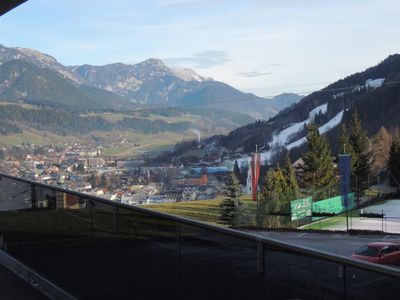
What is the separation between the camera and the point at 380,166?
261 feet

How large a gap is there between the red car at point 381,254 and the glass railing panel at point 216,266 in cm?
1936

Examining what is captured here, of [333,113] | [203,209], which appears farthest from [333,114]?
[203,209]

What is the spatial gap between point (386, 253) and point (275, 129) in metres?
127

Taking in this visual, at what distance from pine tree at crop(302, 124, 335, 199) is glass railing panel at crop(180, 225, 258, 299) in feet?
213

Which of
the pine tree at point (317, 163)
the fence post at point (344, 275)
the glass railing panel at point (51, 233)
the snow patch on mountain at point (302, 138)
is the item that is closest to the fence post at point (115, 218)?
the glass railing panel at point (51, 233)

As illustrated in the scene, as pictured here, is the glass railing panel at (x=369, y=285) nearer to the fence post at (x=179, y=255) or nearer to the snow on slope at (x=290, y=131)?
the fence post at (x=179, y=255)

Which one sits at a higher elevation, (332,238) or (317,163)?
(317,163)

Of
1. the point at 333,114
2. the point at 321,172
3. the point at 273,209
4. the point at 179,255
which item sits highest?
the point at 333,114

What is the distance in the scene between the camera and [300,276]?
2.59m

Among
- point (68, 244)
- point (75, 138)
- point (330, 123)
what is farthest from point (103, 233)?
point (330, 123)

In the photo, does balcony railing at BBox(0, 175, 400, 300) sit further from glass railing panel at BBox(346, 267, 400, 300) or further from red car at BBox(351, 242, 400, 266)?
red car at BBox(351, 242, 400, 266)

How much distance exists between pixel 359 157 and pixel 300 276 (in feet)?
230

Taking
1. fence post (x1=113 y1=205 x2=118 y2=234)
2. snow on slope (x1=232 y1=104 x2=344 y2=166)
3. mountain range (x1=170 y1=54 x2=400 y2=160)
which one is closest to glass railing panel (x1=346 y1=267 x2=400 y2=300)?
fence post (x1=113 y1=205 x2=118 y2=234)

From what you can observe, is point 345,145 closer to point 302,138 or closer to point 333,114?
point 302,138
